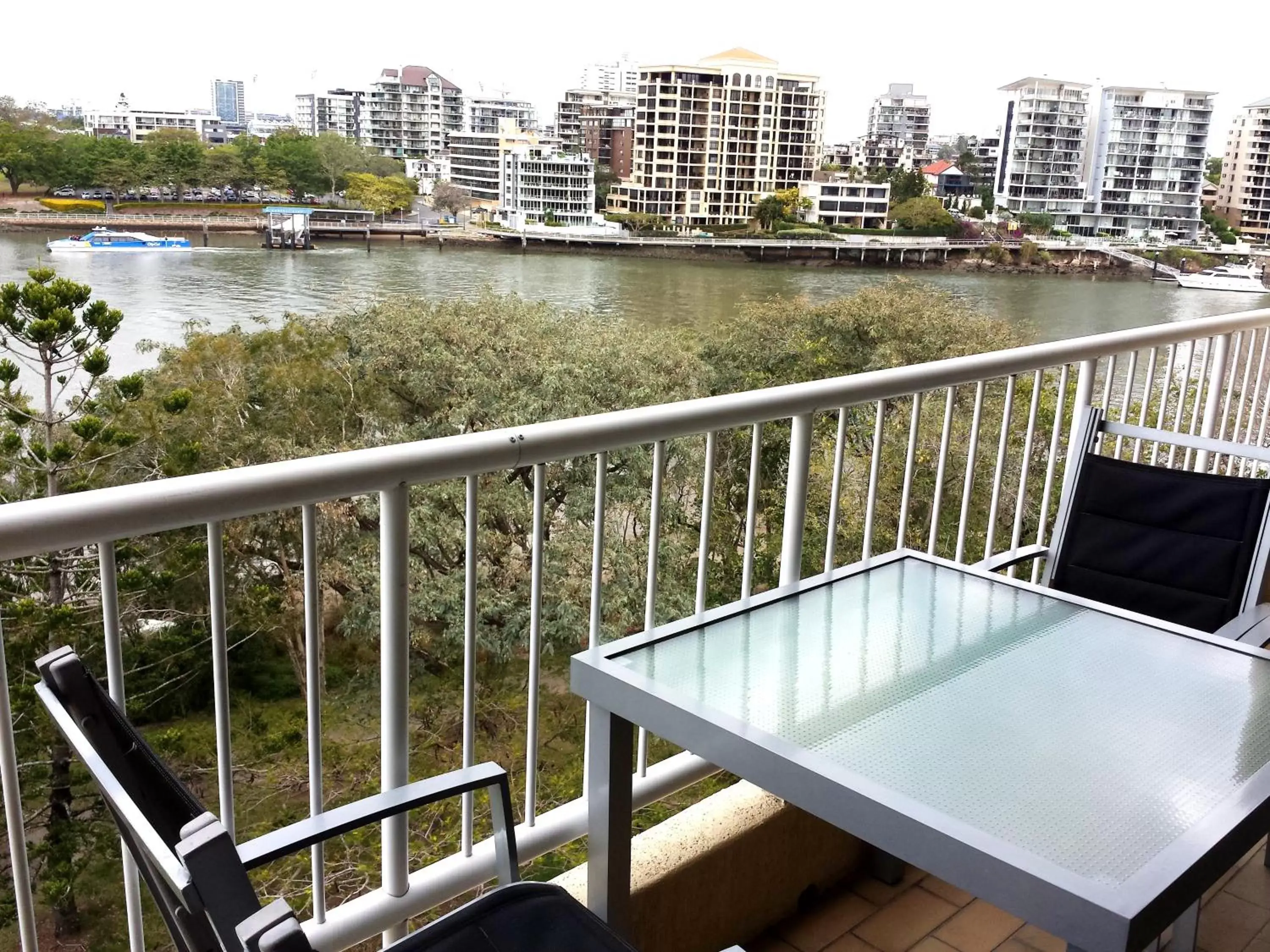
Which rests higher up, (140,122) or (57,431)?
(140,122)

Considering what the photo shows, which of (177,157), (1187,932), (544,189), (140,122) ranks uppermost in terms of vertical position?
(140,122)

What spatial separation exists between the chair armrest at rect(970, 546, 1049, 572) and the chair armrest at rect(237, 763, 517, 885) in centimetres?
126

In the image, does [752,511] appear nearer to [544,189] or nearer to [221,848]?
[221,848]

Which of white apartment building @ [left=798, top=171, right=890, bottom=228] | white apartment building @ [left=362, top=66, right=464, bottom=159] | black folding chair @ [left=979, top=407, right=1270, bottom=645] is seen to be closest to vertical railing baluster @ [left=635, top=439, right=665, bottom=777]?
black folding chair @ [left=979, top=407, right=1270, bottom=645]

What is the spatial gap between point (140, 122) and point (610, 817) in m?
24.2

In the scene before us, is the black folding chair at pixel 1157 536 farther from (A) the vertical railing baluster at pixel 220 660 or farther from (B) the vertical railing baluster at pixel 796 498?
(A) the vertical railing baluster at pixel 220 660

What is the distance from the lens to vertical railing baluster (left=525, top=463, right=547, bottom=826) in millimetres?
1688

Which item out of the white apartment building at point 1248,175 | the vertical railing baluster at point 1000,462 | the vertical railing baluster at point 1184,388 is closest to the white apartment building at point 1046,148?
the white apartment building at point 1248,175

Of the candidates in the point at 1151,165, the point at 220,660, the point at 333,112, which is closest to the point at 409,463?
the point at 220,660

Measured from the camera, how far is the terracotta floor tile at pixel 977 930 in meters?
2.05

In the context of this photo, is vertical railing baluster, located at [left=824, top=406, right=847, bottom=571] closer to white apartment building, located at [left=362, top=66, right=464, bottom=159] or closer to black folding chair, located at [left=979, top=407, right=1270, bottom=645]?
black folding chair, located at [left=979, top=407, right=1270, bottom=645]

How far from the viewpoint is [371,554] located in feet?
41.3

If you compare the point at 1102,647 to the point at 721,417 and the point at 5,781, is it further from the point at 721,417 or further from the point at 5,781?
the point at 5,781

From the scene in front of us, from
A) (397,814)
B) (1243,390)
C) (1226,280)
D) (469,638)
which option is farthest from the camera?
(1226,280)
